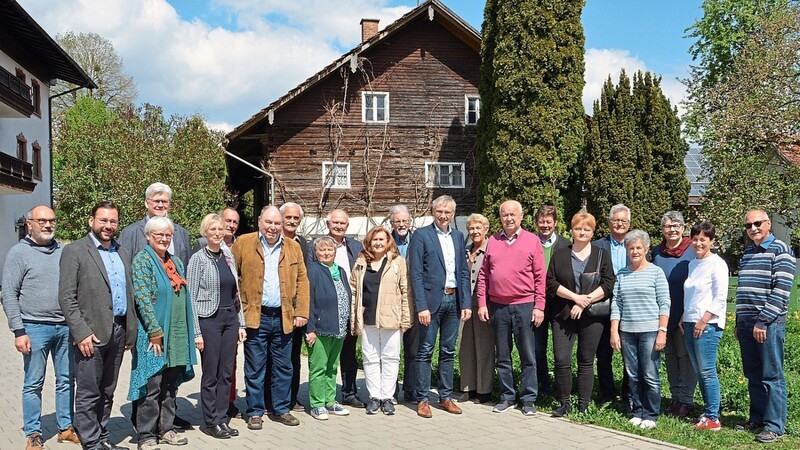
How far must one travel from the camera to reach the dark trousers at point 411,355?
7336mm

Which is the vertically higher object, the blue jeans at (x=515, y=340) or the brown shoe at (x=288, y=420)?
the blue jeans at (x=515, y=340)

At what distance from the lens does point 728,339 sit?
32.9 feet

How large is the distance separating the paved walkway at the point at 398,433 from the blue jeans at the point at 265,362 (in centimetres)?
25

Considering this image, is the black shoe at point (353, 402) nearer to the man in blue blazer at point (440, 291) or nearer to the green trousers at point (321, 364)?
the green trousers at point (321, 364)

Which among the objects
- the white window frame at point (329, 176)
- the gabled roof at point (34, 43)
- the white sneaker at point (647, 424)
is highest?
the gabled roof at point (34, 43)

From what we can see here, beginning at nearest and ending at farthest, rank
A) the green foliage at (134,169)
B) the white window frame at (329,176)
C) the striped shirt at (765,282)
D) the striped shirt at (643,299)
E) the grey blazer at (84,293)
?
the grey blazer at (84,293), the striped shirt at (765,282), the striped shirt at (643,299), the white window frame at (329,176), the green foliage at (134,169)

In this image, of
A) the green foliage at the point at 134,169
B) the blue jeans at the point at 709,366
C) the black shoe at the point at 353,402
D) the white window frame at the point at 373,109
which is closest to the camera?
the blue jeans at the point at 709,366

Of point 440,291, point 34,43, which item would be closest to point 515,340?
point 440,291

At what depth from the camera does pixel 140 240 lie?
6.43 m

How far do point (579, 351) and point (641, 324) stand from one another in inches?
28.2

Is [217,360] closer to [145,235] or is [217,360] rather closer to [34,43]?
[145,235]

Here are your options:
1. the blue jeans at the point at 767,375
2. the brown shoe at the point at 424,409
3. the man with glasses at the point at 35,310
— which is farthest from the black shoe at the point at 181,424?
the blue jeans at the point at 767,375

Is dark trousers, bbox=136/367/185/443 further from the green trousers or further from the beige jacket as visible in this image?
the beige jacket

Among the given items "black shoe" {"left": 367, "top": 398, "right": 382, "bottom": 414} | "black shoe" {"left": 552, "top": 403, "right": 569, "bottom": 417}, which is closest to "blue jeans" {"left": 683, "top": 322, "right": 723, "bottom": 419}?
"black shoe" {"left": 552, "top": 403, "right": 569, "bottom": 417}
